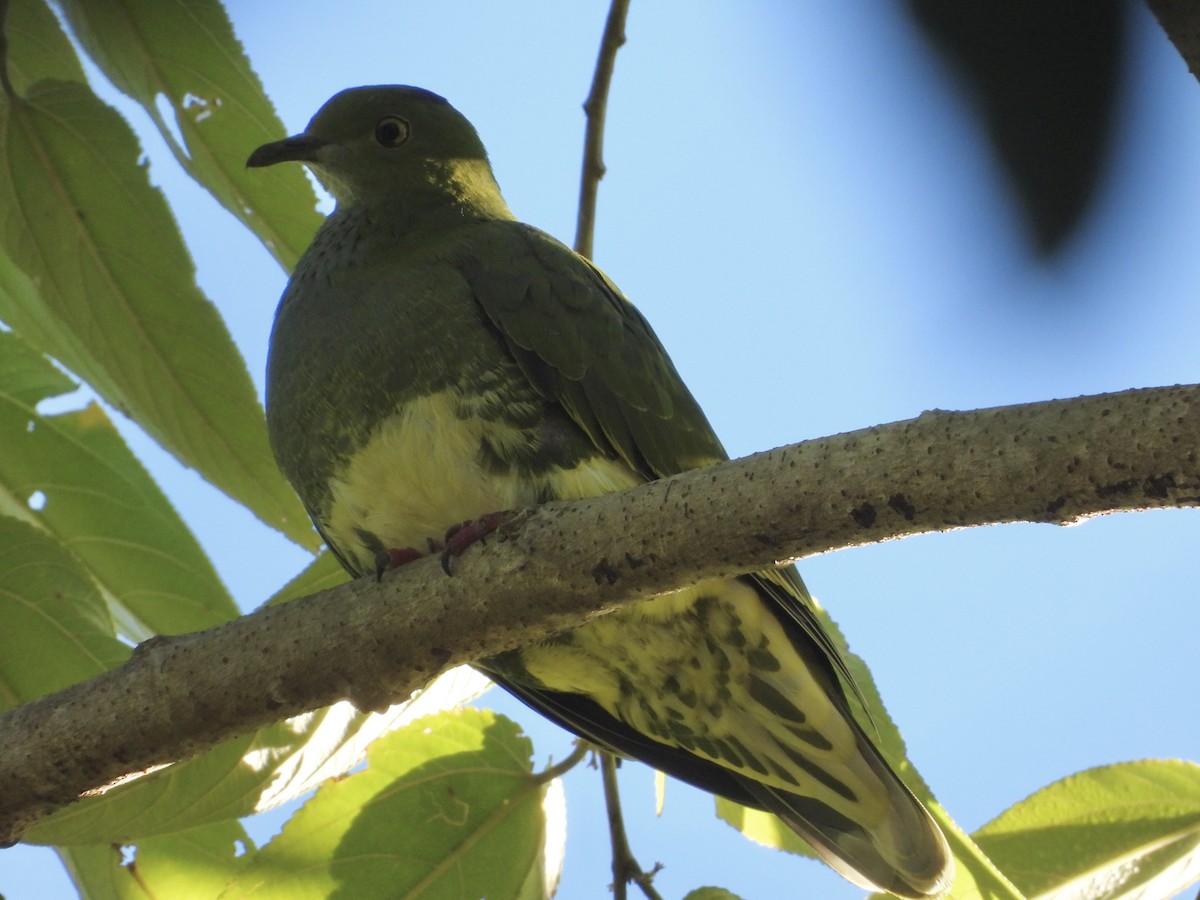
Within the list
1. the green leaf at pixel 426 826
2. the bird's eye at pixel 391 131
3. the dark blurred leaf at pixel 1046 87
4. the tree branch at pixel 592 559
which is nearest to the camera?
the dark blurred leaf at pixel 1046 87

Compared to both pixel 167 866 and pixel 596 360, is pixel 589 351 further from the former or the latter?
pixel 167 866

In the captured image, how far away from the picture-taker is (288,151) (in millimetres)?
3146

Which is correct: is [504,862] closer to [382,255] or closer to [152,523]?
[152,523]

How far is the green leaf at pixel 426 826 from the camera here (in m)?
2.38

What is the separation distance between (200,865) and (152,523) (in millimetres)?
690

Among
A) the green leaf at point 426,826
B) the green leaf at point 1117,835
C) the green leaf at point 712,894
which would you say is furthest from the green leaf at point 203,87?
the green leaf at point 1117,835

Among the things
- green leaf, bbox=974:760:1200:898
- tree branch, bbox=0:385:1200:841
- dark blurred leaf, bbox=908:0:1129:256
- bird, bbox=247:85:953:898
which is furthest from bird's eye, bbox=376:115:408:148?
dark blurred leaf, bbox=908:0:1129:256

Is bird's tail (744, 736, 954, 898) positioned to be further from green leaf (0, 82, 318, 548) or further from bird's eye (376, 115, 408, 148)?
bird's eye (376, 115, 408, 148)

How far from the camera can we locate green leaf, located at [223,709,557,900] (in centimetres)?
238

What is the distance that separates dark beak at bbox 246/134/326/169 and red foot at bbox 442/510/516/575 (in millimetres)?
960

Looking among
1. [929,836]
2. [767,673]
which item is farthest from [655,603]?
[929,836]

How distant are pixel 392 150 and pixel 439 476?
4.18 ft

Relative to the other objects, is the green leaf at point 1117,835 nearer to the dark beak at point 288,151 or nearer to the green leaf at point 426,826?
the green leaf at point 426,826

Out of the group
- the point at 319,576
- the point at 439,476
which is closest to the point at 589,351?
the point at 439,476
